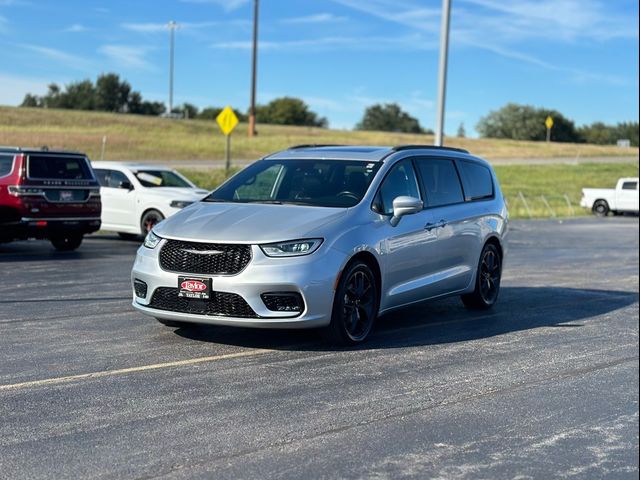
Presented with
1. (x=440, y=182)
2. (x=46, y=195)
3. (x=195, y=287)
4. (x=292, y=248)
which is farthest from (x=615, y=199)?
(x=195, y=287)

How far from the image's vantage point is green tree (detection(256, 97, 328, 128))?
130 meters

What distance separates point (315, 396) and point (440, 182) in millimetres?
4023

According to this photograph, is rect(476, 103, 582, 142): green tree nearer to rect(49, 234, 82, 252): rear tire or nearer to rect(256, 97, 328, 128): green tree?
rect(256, 97, 328, 128): green tree

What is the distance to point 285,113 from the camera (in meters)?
130

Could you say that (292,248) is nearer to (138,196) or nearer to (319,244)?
(319,244)

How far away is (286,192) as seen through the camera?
28.1 feet

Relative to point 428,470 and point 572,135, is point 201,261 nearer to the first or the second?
point 428,470

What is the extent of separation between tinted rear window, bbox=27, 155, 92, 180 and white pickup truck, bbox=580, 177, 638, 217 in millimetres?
30273

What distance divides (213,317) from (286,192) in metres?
1.73

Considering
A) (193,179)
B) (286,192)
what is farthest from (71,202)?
(193,179)

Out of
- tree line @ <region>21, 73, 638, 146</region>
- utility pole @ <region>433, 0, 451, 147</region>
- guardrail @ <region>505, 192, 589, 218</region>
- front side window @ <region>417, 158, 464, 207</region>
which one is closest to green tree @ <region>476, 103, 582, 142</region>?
tree line @ <region>21, 73, 638, 146</region>

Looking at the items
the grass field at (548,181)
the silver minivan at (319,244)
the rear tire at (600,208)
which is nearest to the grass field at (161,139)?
the grass field at (548,181)

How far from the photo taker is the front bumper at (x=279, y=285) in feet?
23.6

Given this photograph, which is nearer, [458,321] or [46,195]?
[458,321]
